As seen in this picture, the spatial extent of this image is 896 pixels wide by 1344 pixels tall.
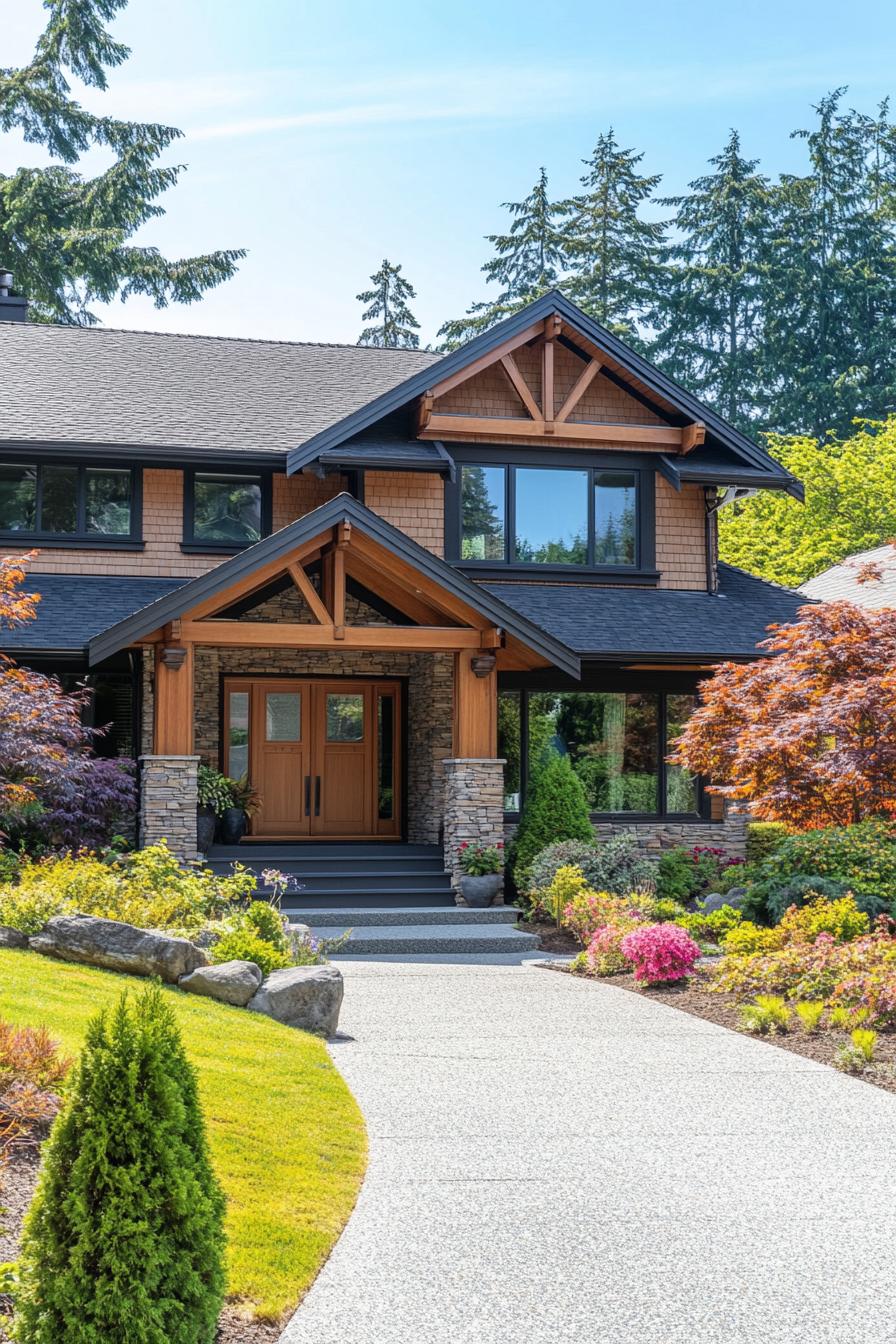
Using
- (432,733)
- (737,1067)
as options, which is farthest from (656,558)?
(737,1067)

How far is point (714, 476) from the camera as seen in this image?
61.0 ft

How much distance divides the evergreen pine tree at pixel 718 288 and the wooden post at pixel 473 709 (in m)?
29.2

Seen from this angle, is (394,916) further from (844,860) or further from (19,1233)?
(19,1233)

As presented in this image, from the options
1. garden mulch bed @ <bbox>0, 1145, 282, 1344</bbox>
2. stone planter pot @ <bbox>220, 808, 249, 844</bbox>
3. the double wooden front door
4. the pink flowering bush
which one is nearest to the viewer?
garden mulch bed @ <bbox>0, 1145, 282, 1344</bbox>

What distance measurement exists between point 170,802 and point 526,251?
31922 millimetres

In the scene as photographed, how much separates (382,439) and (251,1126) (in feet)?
42.2

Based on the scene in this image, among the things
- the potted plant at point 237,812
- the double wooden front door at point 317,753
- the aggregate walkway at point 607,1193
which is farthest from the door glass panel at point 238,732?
the aggregate walkway at point 607,1193

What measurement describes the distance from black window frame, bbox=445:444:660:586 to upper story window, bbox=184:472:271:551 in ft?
8.08

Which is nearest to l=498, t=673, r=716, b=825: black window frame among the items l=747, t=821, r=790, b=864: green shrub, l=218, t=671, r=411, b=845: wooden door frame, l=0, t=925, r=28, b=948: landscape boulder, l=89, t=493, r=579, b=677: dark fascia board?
l=747, t=821, r=790, b=864: green shrub

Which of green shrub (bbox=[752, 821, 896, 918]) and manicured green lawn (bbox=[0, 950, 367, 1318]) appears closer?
manicured green lawn (bbox=[0, 950, 367, 1318])

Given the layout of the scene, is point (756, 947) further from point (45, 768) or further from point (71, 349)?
point (71, 349)

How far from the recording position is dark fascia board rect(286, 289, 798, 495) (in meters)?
17.3

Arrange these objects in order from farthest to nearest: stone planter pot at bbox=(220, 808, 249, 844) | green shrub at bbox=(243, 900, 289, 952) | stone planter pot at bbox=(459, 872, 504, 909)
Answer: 1. stone planter pot at bbox=(220, 808, 249, 844)
2. stone planter pot at bbox=(459, 872, 504, 909)
3. green shrub at bbox=(243, 900, 289, 952)

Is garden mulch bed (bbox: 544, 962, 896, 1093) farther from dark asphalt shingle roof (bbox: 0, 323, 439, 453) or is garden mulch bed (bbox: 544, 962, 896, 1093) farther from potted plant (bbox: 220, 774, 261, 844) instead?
dark asphalt shingle roof (bbox: 0, 323, 439, 453)
